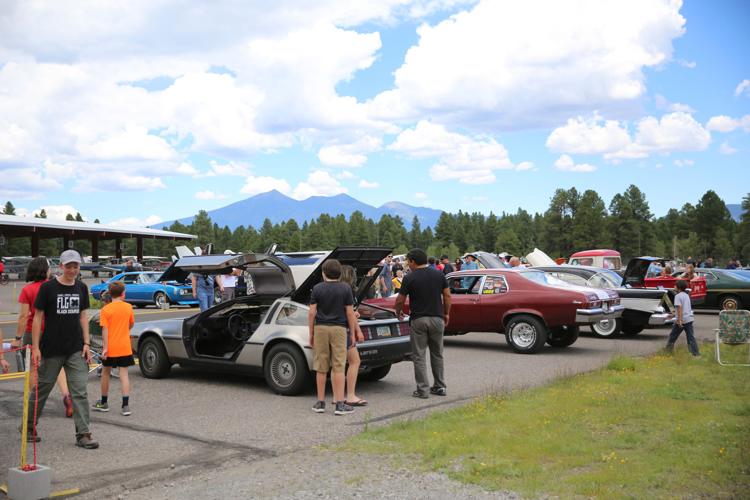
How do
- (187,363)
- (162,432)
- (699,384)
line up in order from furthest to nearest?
1. (187,363)
2. (699,384)
3. (162,432)

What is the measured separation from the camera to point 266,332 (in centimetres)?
1010

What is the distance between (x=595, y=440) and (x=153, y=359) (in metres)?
6.93

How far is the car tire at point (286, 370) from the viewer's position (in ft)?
31.8

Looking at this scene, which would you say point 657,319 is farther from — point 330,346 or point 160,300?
point 160,300

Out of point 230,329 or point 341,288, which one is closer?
point 341,288

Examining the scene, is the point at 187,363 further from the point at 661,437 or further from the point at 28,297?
the point at 661,437

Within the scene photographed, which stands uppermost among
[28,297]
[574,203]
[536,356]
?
[574,203]

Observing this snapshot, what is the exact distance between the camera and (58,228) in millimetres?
64750

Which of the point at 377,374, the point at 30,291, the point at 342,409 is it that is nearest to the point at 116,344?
the point at 30,291

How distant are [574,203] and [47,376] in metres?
127

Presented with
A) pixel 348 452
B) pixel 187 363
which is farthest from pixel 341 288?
pixel 187 363

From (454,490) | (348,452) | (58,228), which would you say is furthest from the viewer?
(58,228)

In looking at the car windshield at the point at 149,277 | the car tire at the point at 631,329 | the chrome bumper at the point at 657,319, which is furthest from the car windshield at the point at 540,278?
the car windshield at the point at 149,277

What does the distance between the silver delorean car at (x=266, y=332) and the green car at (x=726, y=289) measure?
16.9 metres
